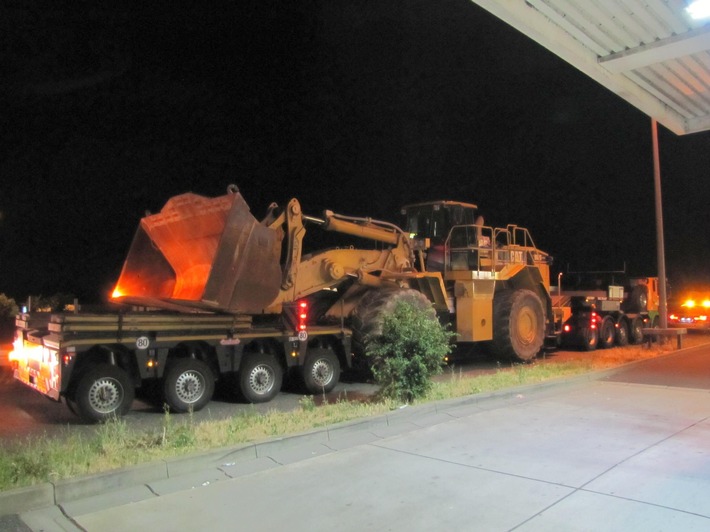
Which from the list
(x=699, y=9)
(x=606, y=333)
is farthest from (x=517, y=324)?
(x=699, y=9)

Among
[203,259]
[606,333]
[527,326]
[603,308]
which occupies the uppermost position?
[203,259]

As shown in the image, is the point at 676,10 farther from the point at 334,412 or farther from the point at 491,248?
the point at 491,248

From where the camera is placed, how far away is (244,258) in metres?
9.32

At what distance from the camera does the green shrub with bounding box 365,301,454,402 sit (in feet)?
27.8

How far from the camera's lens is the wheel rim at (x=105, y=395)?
8086mm

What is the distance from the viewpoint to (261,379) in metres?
9.91

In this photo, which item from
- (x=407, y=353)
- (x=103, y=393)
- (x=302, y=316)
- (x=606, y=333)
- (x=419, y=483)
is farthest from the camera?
(x=606, y=333)

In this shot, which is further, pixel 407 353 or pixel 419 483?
pixel 407 353

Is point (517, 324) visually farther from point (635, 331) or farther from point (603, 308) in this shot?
point (635, 331)

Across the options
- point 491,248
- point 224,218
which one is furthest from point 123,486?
point 491,248

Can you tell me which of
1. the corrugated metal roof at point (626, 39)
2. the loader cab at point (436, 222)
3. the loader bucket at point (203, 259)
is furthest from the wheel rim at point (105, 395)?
the loader cab at point (436, 222)

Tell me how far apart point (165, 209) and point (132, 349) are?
8.88 ft

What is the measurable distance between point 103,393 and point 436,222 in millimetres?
8662

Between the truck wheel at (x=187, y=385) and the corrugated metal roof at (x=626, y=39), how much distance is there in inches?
247
